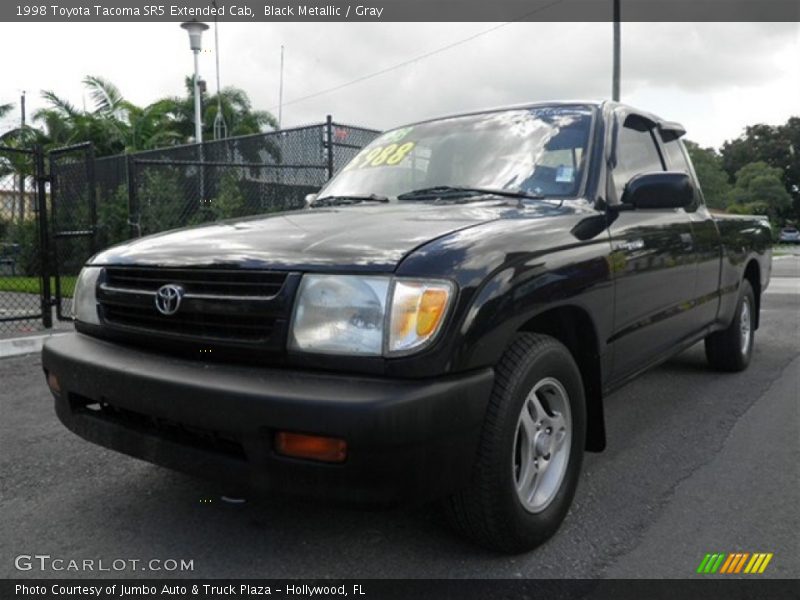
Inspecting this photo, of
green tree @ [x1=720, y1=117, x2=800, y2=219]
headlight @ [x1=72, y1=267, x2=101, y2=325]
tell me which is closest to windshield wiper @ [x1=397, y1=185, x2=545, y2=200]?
headlight @ [x1=72, y1=267, x2=101, y2=325]

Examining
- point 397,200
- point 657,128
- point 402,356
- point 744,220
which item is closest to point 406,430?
point 402,356

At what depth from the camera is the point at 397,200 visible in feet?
10.6

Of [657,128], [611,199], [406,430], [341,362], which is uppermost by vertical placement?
[657,128]

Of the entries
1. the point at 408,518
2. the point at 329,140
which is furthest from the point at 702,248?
the point at 329,140

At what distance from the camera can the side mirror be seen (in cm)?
300

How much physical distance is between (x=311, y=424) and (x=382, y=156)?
222 centimetres

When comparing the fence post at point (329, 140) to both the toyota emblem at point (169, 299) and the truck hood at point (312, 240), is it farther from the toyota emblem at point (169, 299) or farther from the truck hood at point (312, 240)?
the toyota emblem at point (169, 299)

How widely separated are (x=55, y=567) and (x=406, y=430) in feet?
4.54

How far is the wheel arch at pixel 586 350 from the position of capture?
2637 millimetres

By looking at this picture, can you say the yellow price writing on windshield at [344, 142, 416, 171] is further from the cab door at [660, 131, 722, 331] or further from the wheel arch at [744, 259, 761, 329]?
the wheel arch at [744, 259, 761, 329]

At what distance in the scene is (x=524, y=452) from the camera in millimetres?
2412

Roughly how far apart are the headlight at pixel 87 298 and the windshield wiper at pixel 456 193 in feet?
4.58

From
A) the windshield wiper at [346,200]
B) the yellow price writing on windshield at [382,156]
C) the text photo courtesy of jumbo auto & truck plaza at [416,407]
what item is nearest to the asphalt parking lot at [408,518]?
the text photo courtesy of jumbo auto & truck plaza at [416,407]

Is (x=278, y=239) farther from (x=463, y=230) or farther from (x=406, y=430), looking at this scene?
(x=406, y=430)
